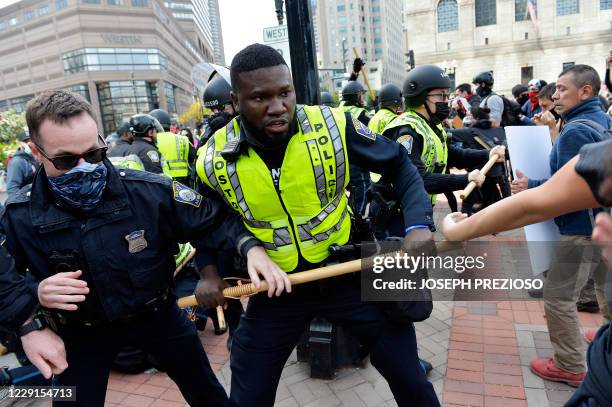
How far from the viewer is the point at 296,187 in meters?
2.16

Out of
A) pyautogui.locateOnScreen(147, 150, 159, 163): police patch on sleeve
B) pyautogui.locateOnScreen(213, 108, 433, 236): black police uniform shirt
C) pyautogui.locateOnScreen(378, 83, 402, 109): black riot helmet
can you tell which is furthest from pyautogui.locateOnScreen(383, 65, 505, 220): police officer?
pyautogui.locateOnScreen(147, 150, 159, 163): police patch on sleeve

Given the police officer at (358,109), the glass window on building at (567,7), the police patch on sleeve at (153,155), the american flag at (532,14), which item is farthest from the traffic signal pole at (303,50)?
the glass window on building at (567,7)

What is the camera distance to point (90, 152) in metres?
2.05

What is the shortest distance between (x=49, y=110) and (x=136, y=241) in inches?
29.1

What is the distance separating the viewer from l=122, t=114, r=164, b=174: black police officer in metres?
5.69

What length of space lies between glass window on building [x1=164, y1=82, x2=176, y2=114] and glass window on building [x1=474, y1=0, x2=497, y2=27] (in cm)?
4862

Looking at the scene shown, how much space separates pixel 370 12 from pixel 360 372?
469 ft

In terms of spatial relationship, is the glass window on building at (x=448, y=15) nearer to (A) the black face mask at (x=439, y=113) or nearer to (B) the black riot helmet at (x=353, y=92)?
(B) the black riot helmet at (x=353, y=92)

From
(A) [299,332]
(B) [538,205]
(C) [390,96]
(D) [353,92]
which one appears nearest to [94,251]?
(A) [299,332]

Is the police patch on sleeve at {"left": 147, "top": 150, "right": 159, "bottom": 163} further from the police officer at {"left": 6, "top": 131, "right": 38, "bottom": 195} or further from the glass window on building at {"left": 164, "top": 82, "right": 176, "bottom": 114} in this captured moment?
the glass window on building at {"left": 164, "top": 82, "right": 176, "bottom": 114}

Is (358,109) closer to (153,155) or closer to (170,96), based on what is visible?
(153,155)

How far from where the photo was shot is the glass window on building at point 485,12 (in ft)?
163

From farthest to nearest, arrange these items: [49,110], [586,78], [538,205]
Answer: [586,78] → [49,110] → [538,205]

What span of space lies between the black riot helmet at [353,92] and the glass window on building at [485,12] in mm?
50219
